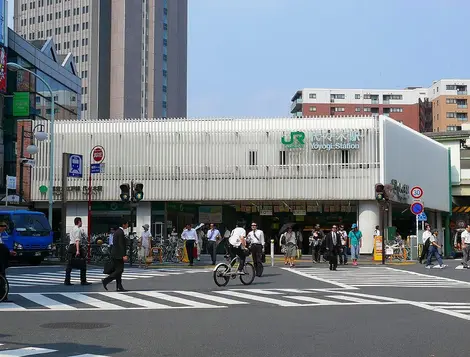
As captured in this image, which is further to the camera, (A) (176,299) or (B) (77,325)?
(A) (176,299)

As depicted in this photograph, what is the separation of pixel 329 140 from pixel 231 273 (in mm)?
27868

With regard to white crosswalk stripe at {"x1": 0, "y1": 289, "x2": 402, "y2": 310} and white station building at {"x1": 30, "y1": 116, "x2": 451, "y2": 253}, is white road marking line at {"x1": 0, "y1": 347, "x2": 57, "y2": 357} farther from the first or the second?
white station building at {"x1": 30, "y1": 116, "x2": 451, "y2": 253}

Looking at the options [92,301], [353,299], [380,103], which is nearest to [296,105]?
[380,103]

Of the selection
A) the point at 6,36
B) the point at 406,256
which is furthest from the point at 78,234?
the point at 6,36

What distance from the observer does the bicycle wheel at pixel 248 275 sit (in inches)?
818

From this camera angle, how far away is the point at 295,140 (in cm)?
4750

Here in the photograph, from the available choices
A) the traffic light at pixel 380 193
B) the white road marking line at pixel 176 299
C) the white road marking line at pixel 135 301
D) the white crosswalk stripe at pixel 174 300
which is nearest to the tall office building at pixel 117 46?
the traffic light at pixel 380 193

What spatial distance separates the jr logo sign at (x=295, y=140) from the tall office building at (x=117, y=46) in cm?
8425

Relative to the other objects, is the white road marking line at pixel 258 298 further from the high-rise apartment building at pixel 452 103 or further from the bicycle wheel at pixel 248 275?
the high-rise apartment building at pixel 452 103

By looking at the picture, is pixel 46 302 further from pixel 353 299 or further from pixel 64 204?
pixel 64 204

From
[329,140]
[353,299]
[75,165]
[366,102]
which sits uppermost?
[366,102]

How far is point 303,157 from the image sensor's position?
1876 inches

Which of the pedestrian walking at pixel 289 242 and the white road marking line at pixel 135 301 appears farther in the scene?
the pedestrian walking at pixel 289 242

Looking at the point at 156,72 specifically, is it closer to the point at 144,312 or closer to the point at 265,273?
the point at 265,273
